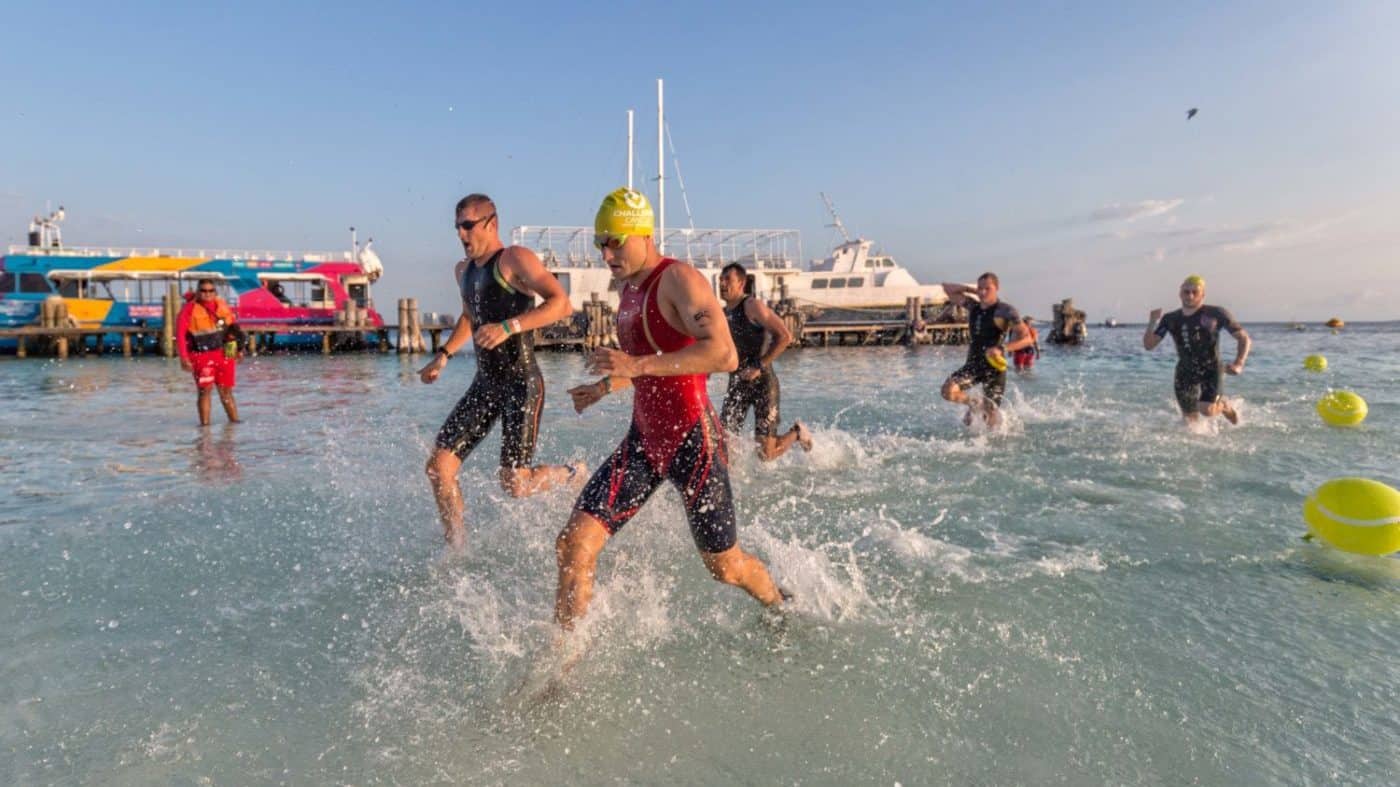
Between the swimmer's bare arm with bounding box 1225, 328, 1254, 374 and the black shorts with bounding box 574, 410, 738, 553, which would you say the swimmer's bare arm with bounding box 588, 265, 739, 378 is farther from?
the swimmer's bare arm with bounding box 1225, 328, 1254, 374

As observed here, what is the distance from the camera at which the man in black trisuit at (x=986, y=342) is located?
902cm

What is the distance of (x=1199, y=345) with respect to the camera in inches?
351

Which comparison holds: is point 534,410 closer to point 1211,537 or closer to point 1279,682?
point 1279,682

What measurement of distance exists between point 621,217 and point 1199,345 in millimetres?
8392

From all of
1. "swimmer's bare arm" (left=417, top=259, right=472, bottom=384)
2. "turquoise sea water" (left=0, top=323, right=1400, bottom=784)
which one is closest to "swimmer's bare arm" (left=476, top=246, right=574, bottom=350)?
"swimmer's bare arm" (left=417, top=259, right=472, bottom=384)

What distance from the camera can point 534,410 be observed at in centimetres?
475

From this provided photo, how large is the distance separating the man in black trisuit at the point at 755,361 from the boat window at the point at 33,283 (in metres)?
37.4

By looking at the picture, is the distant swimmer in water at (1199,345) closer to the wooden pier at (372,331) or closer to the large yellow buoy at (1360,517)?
the large yellow buoy at (1360,517)

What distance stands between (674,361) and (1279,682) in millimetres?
2655

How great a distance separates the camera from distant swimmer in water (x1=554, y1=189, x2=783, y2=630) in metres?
3.07

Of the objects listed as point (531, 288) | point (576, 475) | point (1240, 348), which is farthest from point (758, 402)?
point (1240, 348)

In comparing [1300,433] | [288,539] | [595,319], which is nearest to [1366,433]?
[1300,433]

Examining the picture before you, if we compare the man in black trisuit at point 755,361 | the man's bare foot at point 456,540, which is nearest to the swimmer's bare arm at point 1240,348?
the man in black trisuit at point 755,361

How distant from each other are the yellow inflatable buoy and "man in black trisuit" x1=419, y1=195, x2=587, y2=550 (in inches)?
414
